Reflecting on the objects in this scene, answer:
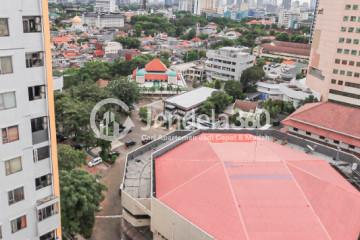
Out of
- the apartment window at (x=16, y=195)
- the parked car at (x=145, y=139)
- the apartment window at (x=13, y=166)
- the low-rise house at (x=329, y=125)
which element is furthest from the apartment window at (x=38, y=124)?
the low-rise house at (x=329, y=125)

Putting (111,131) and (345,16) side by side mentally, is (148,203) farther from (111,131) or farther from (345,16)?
(345,16)

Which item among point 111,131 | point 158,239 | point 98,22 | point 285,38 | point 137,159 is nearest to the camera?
point 158,239

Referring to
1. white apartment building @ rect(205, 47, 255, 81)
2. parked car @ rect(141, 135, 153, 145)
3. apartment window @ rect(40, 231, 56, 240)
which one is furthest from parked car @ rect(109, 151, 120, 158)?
white apartment building @ rect(205, 47, 255, 81)

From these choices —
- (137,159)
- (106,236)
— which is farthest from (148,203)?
(137,159)

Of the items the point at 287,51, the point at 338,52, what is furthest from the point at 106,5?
the point at 338,52

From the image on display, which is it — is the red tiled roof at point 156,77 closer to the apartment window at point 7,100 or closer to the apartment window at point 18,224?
the apartment window at point 18,224

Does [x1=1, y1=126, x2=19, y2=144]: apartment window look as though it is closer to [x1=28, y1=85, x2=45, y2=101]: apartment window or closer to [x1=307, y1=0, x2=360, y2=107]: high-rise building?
[x1=28, y1=85, x2=45, y2=101]: apartment window

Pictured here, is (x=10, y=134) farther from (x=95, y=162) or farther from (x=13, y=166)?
(x=95, y=162)
